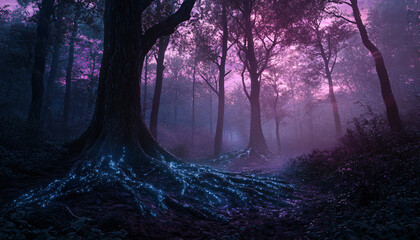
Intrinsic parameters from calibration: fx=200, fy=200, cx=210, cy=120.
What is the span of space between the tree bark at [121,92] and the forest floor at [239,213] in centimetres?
162

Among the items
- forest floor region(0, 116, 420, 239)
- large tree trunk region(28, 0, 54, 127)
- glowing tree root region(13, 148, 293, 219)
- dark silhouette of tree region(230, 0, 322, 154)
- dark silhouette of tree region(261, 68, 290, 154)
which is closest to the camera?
forest floor region(0, 116, 420, 239)

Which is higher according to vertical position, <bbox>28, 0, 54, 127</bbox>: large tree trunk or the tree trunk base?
<bbox>28, 0, 54, 127</bbox>: large tree trunk

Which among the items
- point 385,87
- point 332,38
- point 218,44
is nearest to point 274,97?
point 332,38

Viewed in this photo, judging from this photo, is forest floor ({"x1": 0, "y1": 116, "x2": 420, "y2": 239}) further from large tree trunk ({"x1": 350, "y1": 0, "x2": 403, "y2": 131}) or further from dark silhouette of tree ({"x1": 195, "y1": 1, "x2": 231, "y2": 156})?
dark silhouette of tree ({"x1": 195, "y1": 1, "x2": 231, "y2": 156})

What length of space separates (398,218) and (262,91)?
1439 inches

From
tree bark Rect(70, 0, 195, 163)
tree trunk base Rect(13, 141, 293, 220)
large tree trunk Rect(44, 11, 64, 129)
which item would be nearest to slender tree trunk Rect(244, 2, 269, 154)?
tree trunk base Rect(13, 141, 293, 220)

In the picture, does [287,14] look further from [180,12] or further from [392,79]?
[392,79]

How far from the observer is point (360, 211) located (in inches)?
152

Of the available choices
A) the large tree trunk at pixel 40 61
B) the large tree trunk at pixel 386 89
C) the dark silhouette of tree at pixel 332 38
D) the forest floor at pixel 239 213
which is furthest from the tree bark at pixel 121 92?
the dark silhouette of tree at pixel 332 38

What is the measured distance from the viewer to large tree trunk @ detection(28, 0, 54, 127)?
546 inches

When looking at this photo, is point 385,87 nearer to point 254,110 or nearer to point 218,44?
point 254,110

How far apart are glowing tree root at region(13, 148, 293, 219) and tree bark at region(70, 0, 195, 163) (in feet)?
1.93

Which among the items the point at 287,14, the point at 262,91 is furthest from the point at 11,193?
the point at 262,91

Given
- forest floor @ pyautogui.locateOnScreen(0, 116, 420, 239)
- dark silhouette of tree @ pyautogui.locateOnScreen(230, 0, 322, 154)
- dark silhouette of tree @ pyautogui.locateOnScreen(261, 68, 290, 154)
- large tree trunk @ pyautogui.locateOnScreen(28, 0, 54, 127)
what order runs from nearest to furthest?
forest floor @ pyautogui.locateOnScreen(0, 116, 420, 239) < large tree trunk @ pyautogui.locateOnScreen(28, 0, 54, 127) < dark silhouette of tree @ pyautogui.locateOnScreen(230, 0, 322, 154) < dark silhouette of tree @ pyautogui.locateOnScreen(261, 68, 290, 154)
